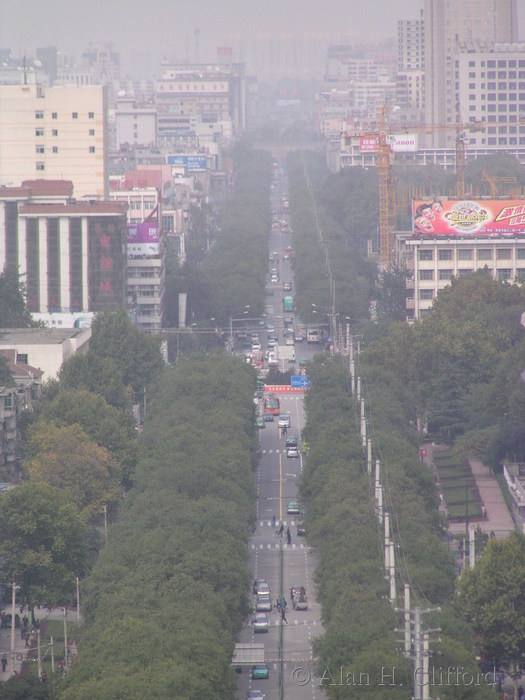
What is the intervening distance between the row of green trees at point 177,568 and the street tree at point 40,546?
122 cm

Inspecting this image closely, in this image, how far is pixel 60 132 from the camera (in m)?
131

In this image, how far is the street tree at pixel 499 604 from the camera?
45.3 m

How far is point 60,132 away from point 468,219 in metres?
37.9

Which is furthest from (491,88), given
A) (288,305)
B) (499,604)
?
(499,604)

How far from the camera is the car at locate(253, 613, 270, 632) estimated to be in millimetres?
51562

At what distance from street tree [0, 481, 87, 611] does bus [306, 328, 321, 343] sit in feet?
182

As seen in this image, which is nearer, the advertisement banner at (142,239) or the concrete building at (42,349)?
the concrete building at (42,349)

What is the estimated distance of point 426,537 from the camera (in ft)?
170

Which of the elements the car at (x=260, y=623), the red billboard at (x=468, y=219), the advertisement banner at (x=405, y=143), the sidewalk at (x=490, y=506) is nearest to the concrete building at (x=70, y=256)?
the red billboard at (x=468, y=219)

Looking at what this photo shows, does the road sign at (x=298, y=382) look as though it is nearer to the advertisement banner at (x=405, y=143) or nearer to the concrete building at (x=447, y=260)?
the concrete building at (x=447, y=260)

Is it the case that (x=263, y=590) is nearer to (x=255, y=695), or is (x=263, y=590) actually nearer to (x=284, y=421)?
(x=255, y=695)

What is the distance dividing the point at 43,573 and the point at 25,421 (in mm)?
18022

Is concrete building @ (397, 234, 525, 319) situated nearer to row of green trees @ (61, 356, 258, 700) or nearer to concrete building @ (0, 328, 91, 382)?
concrete building @ (0, 328, 91, 382)

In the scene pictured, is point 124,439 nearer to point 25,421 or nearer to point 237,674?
point 25,421
